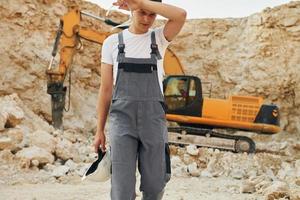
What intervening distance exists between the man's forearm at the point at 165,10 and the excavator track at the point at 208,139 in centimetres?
871

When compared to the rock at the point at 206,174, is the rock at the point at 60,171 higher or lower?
higher

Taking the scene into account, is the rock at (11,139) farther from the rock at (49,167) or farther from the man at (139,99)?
the man at (139,99)

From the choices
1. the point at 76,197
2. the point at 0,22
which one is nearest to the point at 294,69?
the point at 0,22

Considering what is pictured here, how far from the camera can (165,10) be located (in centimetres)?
281

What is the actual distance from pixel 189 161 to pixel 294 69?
9.25 metres

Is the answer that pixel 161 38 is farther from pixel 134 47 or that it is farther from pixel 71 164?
pixel 71 164

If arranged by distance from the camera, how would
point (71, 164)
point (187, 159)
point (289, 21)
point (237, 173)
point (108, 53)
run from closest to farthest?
point (108, 53), point (71, 164), point (237, 173), point (187, 159), point (289, 21)

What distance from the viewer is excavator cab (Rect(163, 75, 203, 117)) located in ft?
38.0

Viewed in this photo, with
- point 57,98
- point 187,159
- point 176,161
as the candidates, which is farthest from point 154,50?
point 57,98

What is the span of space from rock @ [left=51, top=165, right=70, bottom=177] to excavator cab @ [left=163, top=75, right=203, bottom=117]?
425cm

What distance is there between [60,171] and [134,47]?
5.24m

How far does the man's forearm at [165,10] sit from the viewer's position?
9.07 feet

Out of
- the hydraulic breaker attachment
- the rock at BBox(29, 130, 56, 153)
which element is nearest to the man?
the rock at BBox(29, 130, 56, 153)

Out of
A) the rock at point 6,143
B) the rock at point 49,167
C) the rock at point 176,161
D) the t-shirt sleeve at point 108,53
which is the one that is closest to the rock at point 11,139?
the rock at point 6,143
